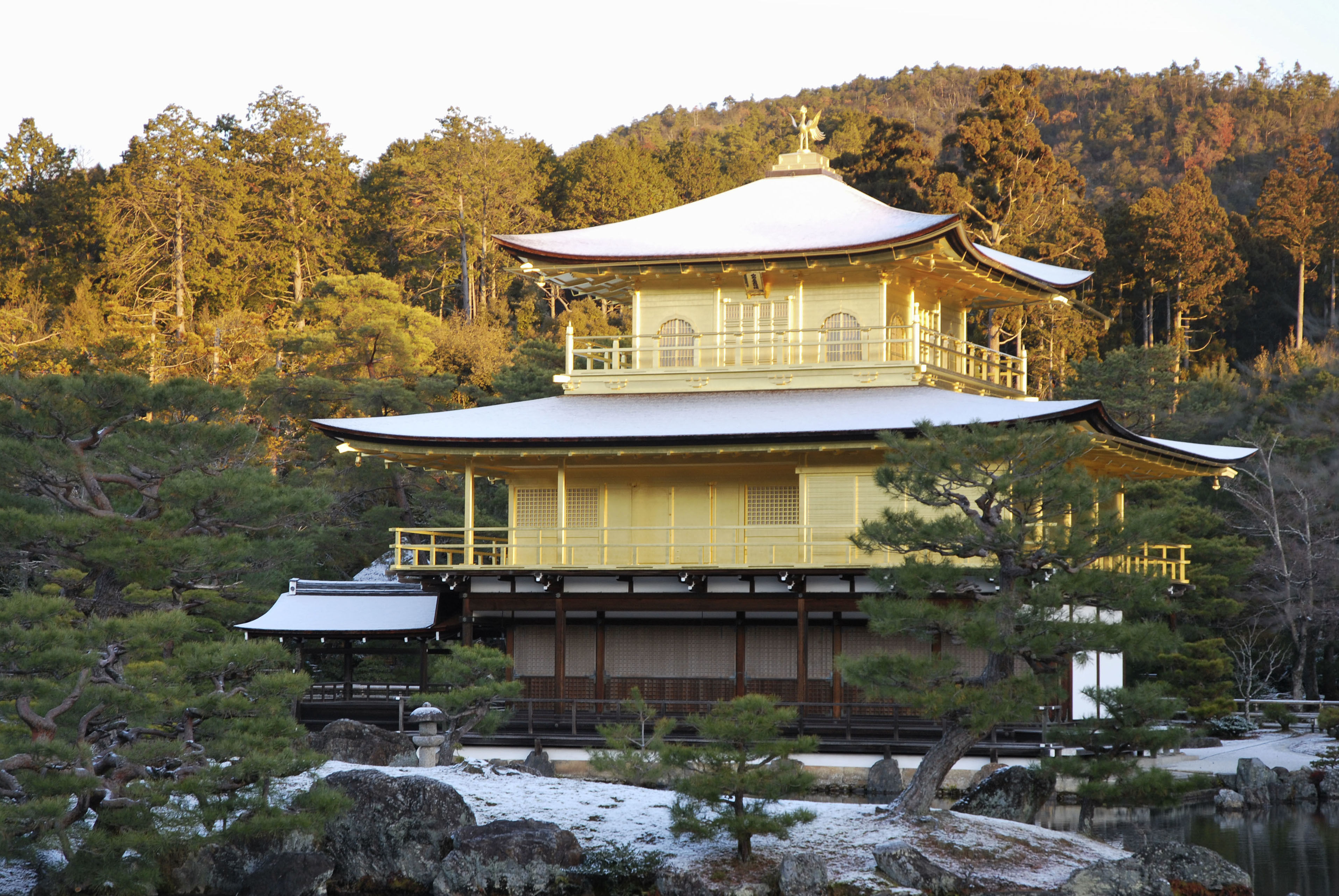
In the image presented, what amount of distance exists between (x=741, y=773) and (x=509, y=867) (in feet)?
8.67

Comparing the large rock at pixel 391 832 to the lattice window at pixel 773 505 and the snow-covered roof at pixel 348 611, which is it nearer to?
the snow-covered roof at pixel 348 611

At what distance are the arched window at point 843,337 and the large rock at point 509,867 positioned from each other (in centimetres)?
1279

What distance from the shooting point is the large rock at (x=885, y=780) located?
808 inches

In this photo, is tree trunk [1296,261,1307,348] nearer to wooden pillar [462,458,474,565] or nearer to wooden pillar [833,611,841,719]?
wooden pillar [833,611,841,719]

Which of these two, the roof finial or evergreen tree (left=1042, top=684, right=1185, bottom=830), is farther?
the roof finial

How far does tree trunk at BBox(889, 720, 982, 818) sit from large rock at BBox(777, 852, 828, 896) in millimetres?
2094

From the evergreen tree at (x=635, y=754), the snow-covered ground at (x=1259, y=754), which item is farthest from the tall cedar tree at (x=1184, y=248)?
the evergreen tree at (x=635, y=754)

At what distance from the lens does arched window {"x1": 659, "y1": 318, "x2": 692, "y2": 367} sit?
26.8 meters

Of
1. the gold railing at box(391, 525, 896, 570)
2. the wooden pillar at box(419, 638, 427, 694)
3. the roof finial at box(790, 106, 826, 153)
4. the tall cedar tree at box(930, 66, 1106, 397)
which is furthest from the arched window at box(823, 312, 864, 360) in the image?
the tall cedar tree at box(930, 66, 1106, 397)

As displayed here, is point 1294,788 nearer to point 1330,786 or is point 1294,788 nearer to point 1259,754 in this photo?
point 1330,786

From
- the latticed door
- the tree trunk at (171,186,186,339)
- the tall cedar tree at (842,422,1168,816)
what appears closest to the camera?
the tall cedar tree at (842,422,1168,816)

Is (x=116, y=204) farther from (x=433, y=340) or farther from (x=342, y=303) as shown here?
(x=433, y=340)

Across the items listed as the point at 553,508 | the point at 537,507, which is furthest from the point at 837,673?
the point at 537,507

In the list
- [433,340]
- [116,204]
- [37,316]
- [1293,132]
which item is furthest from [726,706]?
[1293,132]
